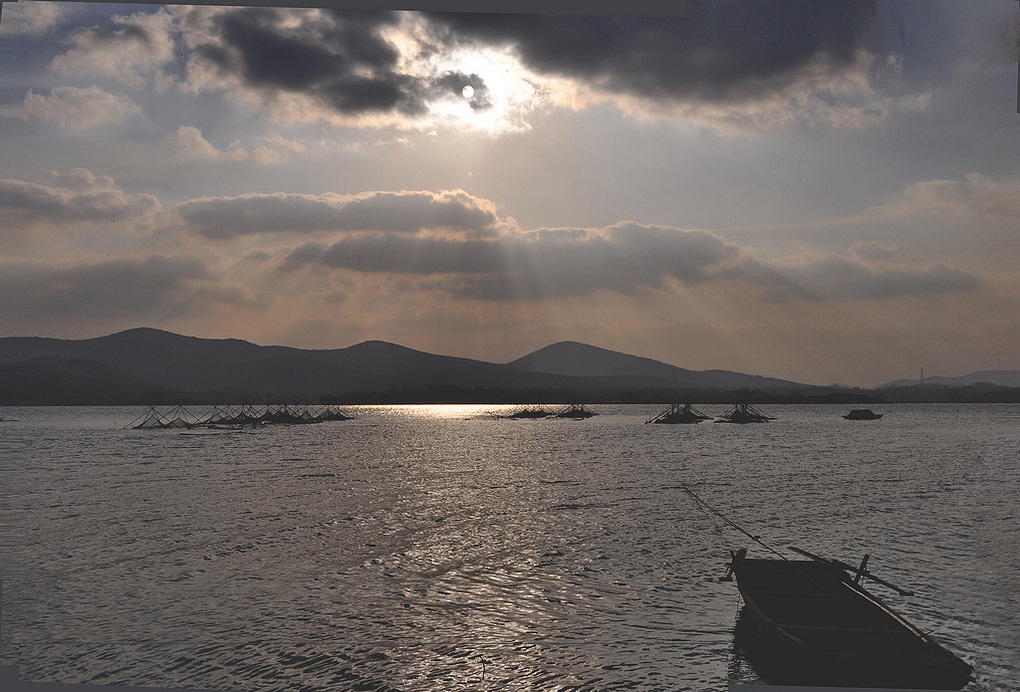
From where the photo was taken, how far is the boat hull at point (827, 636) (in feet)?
42.2

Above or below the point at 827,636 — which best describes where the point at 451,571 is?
below

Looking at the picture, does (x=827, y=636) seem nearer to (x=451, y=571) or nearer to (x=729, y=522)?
(x=451, y=571)

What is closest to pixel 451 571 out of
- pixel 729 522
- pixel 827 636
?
pixel 827 636

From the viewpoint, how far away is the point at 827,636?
15.0 metres

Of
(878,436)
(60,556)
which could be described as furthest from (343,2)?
(878,436)

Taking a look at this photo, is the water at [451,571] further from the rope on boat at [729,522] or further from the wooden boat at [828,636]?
the wooden boat at [828,636]

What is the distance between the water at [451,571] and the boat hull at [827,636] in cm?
112

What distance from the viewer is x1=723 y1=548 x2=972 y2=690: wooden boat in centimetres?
1285

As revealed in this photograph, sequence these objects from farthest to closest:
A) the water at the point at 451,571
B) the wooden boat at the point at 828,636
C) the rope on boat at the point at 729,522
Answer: the rope on boat at the point at 729,522 < the water at the point at 451,571 < the wooden boat at the point at 828,636

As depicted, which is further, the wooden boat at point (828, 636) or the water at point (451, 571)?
the water at point (451, 571)

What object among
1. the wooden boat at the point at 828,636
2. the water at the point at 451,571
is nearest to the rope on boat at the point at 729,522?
the water at the point at 451,571

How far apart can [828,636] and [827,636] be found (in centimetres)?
3

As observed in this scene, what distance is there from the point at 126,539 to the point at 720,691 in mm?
28244

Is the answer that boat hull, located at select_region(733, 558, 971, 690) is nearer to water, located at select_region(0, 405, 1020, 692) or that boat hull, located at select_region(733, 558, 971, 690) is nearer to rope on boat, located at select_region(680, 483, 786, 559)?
water, located at select_region(0, 405, 1020, 692)
